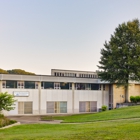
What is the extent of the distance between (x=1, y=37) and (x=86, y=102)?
1732cm

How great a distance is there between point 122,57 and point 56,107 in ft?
41.6

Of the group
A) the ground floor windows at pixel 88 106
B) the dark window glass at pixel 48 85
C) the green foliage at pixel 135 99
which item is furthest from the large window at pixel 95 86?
the dark window glass at pixel 48 85

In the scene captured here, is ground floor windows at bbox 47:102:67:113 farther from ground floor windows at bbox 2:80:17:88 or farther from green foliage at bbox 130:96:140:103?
green foliage at bbox 130:96:140:103

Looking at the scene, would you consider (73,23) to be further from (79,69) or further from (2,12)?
(79,69)

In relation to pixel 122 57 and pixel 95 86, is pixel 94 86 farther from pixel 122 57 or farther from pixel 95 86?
pixel 122 57

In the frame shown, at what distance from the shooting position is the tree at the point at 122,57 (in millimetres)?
41219

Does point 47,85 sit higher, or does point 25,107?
point 47,85

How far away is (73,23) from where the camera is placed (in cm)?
3331

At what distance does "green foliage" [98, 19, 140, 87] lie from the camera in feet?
135

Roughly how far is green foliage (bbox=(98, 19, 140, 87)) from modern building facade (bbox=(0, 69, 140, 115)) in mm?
3520

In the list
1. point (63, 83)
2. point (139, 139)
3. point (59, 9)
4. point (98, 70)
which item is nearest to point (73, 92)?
point (63, 83)

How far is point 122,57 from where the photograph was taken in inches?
1658

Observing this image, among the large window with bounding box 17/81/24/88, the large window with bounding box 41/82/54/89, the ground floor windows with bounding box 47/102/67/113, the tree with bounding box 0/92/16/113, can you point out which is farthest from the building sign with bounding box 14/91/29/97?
the tree with bounding box 0/92/16/113

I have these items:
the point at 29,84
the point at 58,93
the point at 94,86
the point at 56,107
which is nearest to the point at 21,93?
the point at 29,84
